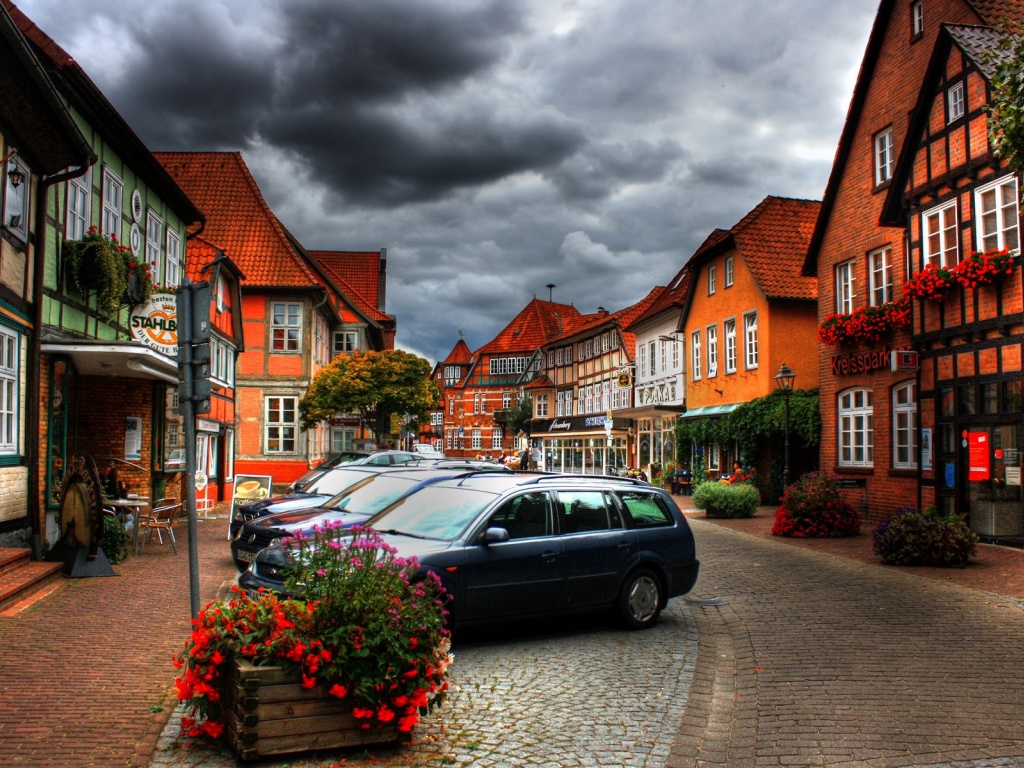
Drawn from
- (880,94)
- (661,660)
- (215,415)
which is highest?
(880,94)

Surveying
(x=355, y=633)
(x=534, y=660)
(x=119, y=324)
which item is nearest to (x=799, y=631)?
(x=534, y=660)

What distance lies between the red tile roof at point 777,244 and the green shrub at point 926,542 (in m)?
15.0

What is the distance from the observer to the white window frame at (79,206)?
14828 millimetres

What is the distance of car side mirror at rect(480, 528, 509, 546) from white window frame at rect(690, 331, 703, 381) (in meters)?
27.7

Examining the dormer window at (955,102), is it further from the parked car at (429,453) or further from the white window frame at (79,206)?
the white window frame at (79,206)

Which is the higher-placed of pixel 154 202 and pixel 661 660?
pixel 154 202

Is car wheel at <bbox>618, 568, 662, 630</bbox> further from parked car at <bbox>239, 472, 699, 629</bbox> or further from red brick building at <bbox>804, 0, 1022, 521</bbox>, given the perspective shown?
red brick building at <bbox>804, 0, 1022, 521</bbox>

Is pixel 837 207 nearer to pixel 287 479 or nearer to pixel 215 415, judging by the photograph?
pixel 215 415

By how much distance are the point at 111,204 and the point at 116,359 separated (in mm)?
→ 4034

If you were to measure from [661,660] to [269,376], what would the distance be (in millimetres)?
30911

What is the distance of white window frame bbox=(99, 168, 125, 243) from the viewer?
16500 mm

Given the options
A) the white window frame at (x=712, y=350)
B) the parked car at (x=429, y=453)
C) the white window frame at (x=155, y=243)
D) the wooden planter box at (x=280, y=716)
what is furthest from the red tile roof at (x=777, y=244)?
the wooden planter box at (x=280, y=716)

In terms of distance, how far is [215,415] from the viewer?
28.5m

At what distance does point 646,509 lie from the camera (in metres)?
10.3
